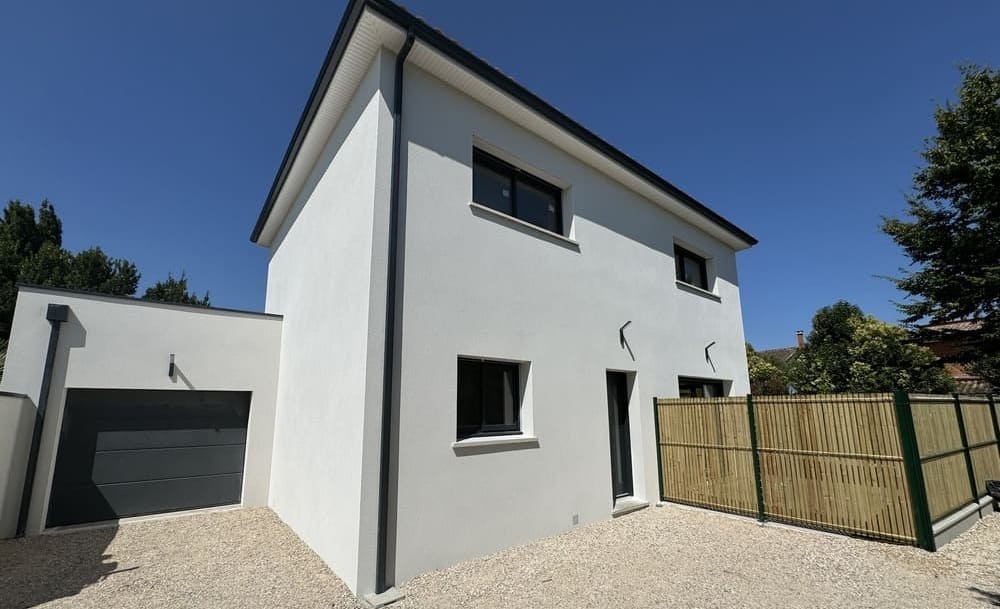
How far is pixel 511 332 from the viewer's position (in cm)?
578

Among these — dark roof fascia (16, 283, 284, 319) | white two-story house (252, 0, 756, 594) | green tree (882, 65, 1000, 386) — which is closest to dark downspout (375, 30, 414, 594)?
white two-story house (252, 0, 756, 594)

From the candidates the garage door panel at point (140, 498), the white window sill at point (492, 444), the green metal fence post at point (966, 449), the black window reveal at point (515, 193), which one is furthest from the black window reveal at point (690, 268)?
the garage door panel at point (140, 498)

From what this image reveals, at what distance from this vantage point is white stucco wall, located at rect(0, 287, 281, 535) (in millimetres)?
6008

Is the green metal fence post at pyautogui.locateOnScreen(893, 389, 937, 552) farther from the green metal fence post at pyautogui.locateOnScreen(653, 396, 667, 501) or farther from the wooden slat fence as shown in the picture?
the green metal fence post at pyautogui.locateOnScreen(653, 396, 667, 501)

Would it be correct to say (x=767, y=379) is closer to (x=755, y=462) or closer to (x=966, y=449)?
(x=966, y=449)

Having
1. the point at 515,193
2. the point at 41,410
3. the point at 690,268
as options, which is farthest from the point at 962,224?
the point at 41,410

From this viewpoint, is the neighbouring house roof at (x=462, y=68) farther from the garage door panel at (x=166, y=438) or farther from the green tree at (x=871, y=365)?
the green tree at (x=871, y=365)

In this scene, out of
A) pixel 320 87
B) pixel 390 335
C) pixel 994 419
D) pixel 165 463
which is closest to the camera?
pixel 390 335

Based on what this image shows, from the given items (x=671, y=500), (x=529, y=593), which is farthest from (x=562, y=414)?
(x=671, y=500)

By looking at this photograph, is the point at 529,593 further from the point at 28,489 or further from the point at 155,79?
the point at 155,79

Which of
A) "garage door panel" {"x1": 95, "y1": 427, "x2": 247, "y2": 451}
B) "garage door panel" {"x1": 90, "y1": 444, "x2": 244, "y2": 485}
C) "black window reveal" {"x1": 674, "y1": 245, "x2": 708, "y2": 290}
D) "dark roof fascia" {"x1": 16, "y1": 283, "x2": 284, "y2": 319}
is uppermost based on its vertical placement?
"black window reveal" {"x1": 674, "y1": 245, "x2": 708, "y2": 290}

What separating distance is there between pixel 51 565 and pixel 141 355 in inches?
120

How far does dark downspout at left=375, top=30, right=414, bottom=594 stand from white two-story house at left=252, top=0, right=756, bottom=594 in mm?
20

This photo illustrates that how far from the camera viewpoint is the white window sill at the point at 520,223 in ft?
18.7
